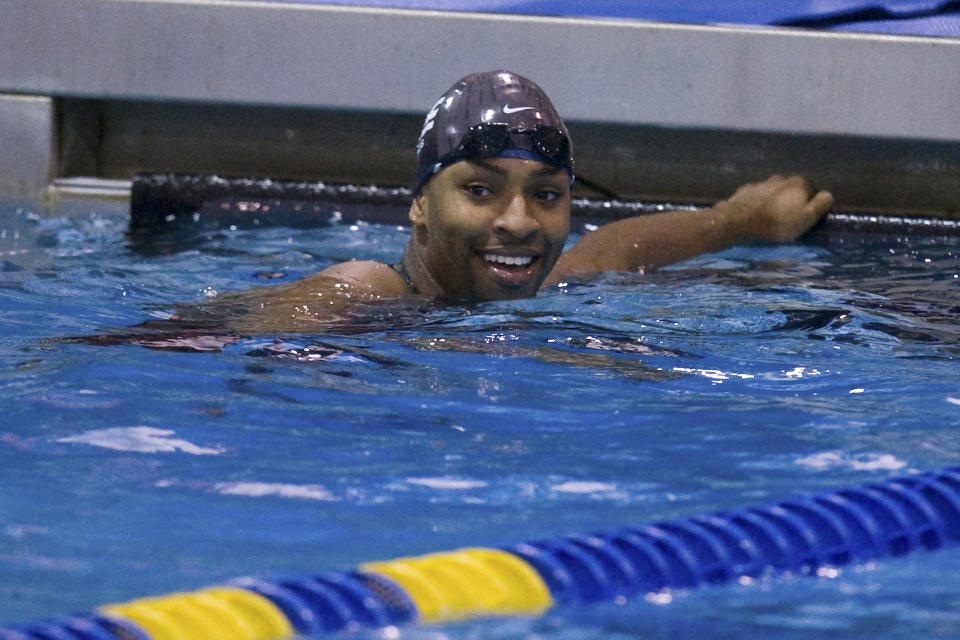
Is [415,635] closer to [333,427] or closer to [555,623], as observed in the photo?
[555,623]

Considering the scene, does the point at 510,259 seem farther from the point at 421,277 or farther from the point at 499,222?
the point at 421,277

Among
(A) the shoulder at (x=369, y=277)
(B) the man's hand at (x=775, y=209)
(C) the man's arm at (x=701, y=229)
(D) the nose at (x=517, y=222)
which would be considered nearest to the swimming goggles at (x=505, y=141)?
(D) the nose at (x=517, y=222)

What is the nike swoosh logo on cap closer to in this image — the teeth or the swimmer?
the swimmer

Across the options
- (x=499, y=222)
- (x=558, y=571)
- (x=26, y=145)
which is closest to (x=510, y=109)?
(x=499, y=222)

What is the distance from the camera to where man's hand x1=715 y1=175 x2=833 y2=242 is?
5.54 metres

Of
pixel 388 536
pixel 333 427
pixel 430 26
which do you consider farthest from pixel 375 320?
pixel 430 26

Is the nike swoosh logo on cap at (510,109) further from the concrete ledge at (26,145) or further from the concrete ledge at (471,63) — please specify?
the concrete ledge at (26,145)

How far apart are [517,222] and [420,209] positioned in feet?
1.51

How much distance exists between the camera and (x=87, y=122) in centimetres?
637

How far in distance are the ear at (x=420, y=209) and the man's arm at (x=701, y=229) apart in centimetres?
61

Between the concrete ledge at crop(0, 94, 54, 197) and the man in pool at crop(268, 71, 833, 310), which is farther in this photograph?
the concrete ledge at crop(0, 94, 54, 197)

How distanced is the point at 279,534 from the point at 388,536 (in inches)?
7.2

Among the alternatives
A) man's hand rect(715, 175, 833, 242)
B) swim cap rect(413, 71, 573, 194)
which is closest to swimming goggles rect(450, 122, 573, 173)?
swim cap rect(413, 71, 573, 194)

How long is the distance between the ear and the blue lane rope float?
204cm
